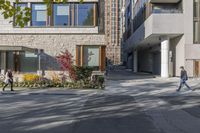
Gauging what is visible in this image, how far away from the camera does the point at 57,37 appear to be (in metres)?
32.8

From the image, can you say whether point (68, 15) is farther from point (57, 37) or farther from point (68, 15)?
point (57, 37)

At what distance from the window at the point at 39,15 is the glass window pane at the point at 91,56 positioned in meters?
4.41

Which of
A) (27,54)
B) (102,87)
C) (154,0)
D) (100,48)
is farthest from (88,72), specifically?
(154,0)

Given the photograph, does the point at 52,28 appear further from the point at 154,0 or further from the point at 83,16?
the point at 154,0

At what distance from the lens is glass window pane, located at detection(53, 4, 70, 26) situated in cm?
3250

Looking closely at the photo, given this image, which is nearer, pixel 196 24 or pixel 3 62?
pixel 3 62

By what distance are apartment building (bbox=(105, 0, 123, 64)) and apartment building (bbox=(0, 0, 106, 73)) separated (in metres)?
112

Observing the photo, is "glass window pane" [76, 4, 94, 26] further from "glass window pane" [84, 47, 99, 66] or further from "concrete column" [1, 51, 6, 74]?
"concrete column" [1, 51, 6, 74]

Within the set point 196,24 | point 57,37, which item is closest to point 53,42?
point 57,37

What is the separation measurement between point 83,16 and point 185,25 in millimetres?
12639

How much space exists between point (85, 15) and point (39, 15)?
3984mm

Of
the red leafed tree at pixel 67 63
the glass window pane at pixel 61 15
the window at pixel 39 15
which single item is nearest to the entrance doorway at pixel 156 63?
the glass window pane at pixel 61 15

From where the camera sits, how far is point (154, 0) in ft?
142

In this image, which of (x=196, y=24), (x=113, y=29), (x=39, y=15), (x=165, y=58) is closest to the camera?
(x=39, y=15)
